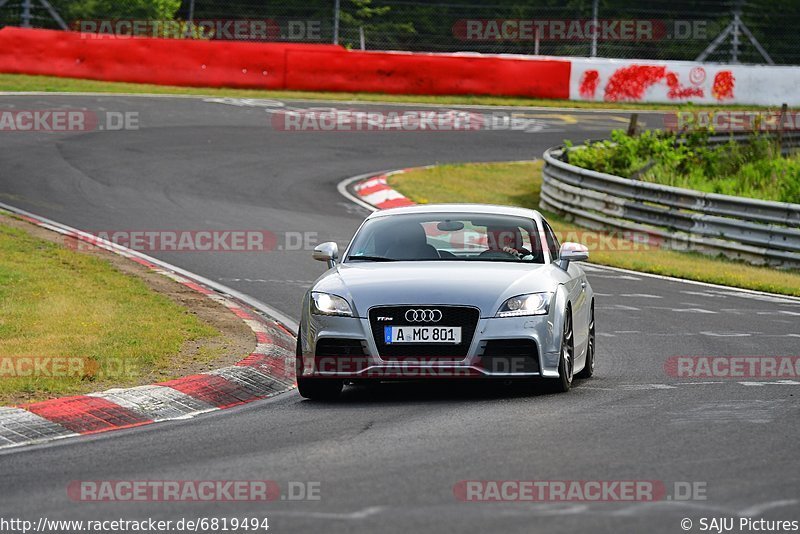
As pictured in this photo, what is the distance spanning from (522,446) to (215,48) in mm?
31580

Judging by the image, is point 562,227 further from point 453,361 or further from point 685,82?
point 685,82

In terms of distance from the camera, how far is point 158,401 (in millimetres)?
9398

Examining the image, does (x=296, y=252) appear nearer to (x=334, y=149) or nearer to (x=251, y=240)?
(x=251, y=240)

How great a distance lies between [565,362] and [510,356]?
56cm

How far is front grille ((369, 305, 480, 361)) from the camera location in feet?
31.1

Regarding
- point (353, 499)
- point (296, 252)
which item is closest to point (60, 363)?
point (353, 499)

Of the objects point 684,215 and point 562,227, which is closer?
point 684,215

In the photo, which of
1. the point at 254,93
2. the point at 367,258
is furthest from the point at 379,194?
the point at 367,258

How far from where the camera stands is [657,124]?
37969 millimetres
